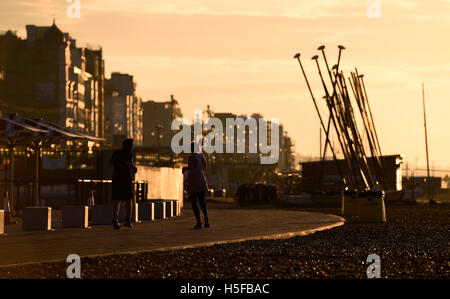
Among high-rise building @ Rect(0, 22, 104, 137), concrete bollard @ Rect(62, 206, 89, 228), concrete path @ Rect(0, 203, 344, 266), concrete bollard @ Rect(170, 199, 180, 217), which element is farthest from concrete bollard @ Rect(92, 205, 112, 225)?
high-rise building @ Rect(0, 22, 104, 137)

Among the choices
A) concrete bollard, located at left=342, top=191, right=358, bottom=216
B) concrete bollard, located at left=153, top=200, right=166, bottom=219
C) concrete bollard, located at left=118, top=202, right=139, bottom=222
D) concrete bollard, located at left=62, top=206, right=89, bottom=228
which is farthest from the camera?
→ concrete bollard, located at left=342, top=191, right=358, bottom=216

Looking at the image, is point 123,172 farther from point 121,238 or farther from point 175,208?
point 175,208

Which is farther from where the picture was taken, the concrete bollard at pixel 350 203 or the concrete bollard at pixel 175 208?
the concrete bollard at pixel 350 203

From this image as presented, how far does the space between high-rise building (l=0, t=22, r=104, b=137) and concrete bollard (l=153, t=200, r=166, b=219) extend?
9427 centimetres

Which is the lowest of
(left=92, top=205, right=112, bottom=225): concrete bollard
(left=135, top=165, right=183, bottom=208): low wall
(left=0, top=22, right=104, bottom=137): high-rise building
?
(left=92, top=205, right=112, bottom=225): concrete bollard

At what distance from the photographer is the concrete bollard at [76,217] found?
19.4 m

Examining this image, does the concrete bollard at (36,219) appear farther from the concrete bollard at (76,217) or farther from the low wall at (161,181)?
the low wall at (161,181)

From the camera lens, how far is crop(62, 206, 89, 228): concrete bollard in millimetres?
19406

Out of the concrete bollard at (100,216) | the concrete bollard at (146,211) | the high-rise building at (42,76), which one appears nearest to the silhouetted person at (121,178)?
the concrete bollard at (100,216)

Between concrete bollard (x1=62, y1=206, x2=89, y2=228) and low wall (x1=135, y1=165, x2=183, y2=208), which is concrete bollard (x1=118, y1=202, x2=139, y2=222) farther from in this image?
low wall (x1=135, y1=165, x2=183, y2=208)

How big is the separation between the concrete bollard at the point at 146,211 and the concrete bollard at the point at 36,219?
4.21 meters

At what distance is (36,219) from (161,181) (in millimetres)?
12412

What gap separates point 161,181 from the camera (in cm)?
3077

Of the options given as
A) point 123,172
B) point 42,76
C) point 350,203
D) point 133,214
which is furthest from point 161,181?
point 42,76
